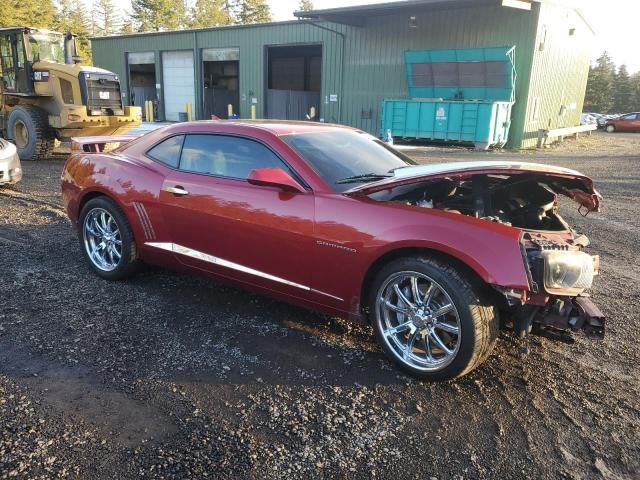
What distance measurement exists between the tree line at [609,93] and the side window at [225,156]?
67837mm

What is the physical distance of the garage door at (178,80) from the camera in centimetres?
2861

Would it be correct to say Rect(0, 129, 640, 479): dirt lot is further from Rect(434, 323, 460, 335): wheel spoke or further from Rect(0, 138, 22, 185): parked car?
Rect(0, 138, 22, 185): parked car

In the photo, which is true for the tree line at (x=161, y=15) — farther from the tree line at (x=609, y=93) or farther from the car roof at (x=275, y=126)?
the car roof at (x=275, y=126)

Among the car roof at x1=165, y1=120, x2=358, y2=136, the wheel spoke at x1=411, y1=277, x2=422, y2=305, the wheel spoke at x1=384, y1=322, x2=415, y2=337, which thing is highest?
the car roof at x1=165, y1=120, x2=358, y2=136

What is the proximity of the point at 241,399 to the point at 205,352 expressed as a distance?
2.07 ft

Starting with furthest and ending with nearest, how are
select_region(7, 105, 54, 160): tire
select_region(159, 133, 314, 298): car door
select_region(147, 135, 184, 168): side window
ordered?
select_region(7, 105, 54, 160): tire → select_region(147, 135, 184, 168): side window → select_region(159, 133, 314, 298): car door

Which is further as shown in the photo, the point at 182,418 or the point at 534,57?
the point at 534,57

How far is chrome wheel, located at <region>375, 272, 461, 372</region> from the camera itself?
307cm

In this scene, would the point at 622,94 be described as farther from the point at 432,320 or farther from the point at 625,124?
the point at 432,320

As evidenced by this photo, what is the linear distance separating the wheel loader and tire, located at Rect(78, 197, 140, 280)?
8.57m

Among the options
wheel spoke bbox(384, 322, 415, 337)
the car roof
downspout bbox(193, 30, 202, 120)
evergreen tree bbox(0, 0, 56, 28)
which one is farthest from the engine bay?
evergreen tree bbox(0, 0, 56, 28)

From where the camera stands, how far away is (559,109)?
76.0ft

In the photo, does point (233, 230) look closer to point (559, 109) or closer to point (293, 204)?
point (293, 204)

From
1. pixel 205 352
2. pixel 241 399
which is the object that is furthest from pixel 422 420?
pixel 205 352
